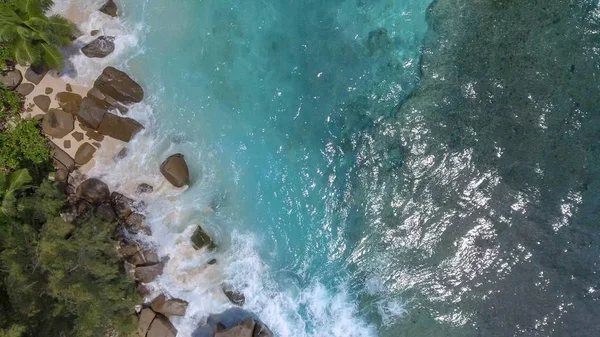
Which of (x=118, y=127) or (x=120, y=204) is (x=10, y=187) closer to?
(x=120, y=204)

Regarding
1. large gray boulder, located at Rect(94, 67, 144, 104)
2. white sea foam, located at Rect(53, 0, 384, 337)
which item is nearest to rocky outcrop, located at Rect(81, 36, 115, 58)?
white sea foam, located at Rect(53, 0, 384, 337)

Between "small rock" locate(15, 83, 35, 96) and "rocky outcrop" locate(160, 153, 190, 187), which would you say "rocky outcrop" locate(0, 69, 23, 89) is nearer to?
"small rock" locate(15, 83, 35, 96)

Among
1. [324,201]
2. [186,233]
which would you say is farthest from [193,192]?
[324,201]

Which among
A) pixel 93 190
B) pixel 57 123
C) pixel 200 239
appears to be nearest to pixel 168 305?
pixel 200 239

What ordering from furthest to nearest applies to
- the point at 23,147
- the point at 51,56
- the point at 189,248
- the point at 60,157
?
the point at 189,248 < the point at 60,157 < the point at 23,147 < the point at 51,56

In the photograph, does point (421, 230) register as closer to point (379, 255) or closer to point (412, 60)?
point (379, 255)
